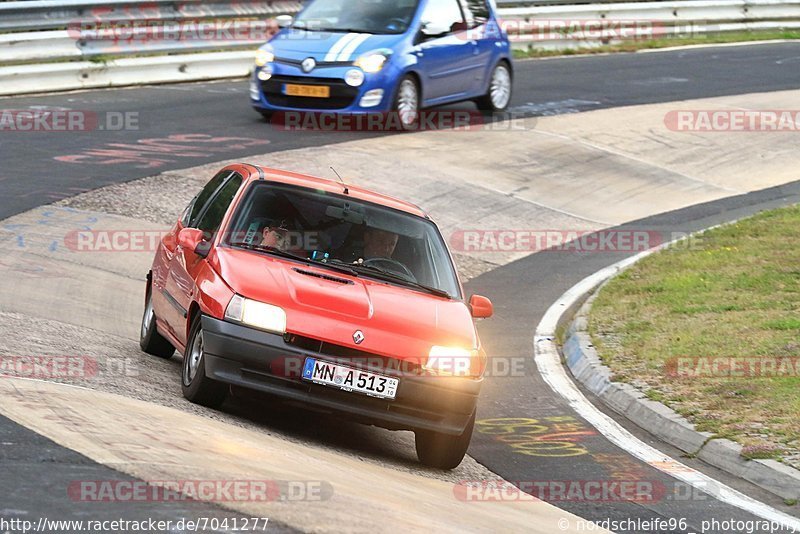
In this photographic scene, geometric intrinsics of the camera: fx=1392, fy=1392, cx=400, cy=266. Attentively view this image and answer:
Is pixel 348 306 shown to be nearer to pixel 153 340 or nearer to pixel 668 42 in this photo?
pixel 153 340

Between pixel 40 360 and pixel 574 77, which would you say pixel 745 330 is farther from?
pixel 574 77

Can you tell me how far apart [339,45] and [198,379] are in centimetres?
1143

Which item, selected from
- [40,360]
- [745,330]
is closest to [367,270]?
Answer: [40,360]

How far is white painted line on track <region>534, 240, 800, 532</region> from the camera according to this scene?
26.4 feet

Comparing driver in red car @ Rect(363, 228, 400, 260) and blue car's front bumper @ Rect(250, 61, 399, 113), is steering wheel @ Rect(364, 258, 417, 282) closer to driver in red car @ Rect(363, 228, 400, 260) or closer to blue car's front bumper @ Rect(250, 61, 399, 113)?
driver in red car @ Rect(363, 228, 400, 260)

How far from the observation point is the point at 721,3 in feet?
108

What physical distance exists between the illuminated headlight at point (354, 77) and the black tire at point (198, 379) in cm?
1059

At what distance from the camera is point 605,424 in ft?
32.8

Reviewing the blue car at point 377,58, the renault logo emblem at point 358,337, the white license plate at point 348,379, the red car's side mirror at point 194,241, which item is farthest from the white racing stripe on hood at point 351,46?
the white license plate at point 348,379

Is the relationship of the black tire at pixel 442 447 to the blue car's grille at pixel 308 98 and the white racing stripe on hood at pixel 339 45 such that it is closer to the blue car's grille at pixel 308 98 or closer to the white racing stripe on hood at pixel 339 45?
the blue car's grille at pixel 308 98

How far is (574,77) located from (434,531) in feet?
67.0

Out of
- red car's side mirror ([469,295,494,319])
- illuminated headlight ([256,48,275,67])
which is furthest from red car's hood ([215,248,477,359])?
illuminated headlight ([256,48,275,67])

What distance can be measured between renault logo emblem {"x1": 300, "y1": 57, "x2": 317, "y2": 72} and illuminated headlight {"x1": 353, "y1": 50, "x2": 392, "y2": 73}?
1.89 feet

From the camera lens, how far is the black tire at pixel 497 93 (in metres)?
21.7
